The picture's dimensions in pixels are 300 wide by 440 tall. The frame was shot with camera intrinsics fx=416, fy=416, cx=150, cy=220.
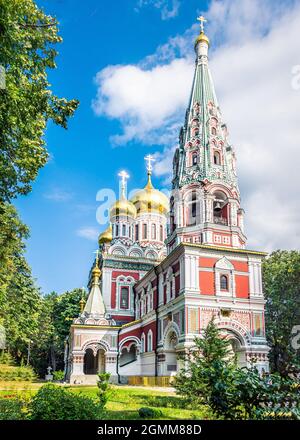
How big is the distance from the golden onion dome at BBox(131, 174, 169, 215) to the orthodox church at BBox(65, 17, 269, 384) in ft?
24.5

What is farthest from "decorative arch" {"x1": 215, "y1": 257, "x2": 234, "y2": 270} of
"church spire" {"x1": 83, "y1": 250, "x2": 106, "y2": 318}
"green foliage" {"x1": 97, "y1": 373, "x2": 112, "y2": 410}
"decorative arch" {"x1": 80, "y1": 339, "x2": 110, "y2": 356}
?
"church spire" {"x1": 83, "y1": 250, "x2": 106, "y2": 318}

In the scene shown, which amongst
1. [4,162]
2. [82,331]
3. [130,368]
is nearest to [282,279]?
[130,368]

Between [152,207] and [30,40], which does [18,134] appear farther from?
[152,207]

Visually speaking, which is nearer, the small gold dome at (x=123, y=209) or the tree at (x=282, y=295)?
the tree at (x=282, y=295)

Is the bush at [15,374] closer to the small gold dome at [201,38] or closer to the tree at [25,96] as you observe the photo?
the tree at [25,96]

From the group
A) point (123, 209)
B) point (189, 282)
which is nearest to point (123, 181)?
point (123, 209)

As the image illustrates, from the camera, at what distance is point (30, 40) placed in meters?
10.7

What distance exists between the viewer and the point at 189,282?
74.5 ft

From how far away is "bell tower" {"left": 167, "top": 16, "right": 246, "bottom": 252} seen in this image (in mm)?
25938

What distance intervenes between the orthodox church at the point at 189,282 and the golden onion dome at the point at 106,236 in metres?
5.29

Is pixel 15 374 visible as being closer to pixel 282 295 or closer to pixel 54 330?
pixel 282 295

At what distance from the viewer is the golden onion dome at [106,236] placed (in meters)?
43.5

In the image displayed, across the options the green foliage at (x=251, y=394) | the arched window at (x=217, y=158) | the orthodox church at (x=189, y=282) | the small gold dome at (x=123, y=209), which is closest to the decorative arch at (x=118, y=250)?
the orthodox church at (x=189, y=282)

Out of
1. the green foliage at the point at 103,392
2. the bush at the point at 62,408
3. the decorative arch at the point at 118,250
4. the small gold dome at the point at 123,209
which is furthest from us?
the small gold dome at the point at 123,209
